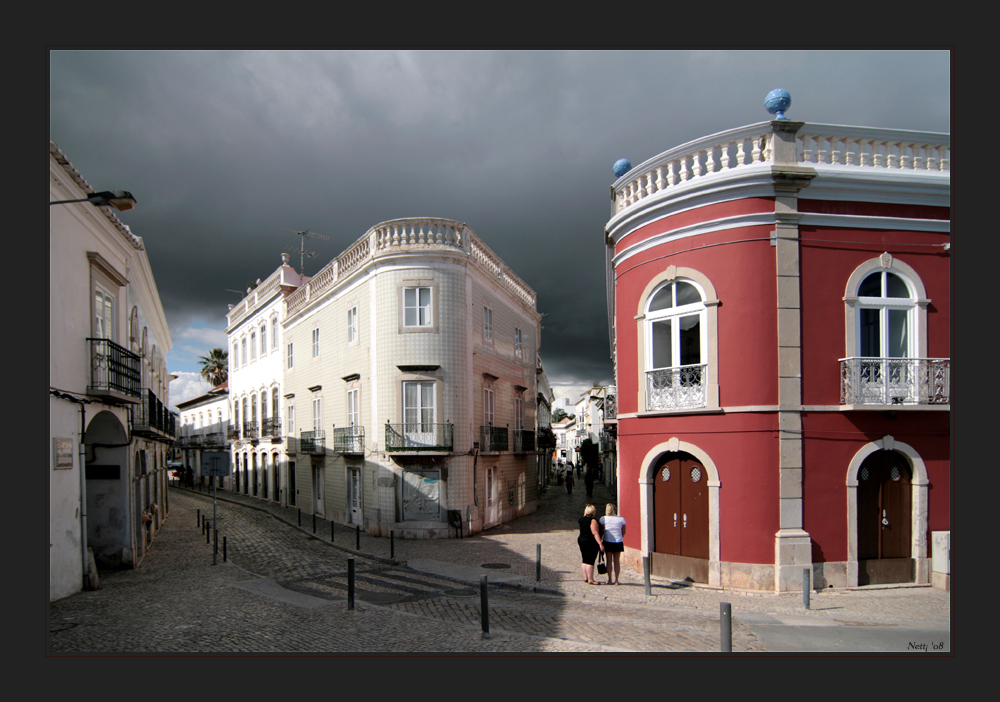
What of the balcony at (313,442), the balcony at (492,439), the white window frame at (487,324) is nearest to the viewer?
the balcony at (492,439)

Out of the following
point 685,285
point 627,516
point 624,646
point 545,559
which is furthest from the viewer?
point 545,559

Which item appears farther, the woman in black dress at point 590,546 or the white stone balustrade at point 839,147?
the woman in black dress at point 590,546

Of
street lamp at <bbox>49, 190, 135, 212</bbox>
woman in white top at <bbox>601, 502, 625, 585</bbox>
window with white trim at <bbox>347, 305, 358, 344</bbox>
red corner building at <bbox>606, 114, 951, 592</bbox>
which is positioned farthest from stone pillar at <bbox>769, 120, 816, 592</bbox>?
window with white trim at <bbox>347, 305, 358, 344</bbox>

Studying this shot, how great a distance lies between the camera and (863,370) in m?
12.0

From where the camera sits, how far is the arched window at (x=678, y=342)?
41.0 feet

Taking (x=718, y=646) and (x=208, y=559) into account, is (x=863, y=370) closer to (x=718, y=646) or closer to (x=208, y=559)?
(x=718, y=646)

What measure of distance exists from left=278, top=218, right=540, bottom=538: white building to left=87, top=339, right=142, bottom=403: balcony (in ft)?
27.5

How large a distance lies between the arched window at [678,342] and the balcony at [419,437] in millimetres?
8872

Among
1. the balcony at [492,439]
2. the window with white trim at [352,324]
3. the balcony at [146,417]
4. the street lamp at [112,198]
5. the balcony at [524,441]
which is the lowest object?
the balcony at [524,441]

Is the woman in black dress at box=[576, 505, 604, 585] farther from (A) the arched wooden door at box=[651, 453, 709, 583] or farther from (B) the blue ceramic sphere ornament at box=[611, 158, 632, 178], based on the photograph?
(B) the blue ceramic sphere ornament at box=[611, 158, 632, 178]

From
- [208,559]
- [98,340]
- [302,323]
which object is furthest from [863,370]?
[302,323]

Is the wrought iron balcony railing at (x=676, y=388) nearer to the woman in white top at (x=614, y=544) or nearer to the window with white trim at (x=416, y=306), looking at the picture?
the woman in white top at (x=614, y=544)

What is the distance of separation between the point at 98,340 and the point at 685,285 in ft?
39.0

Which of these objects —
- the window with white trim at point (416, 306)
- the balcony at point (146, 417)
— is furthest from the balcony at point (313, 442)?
the window with white trim at point (416, 306)
